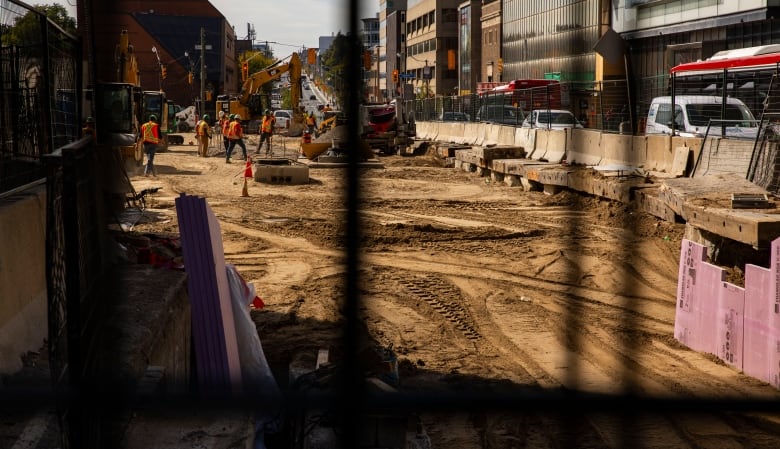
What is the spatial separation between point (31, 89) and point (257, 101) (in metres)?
7.02

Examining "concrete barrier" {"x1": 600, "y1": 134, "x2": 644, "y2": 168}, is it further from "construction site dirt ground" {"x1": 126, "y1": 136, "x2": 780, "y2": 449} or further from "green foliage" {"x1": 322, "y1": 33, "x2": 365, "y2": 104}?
"green foliage" {"x1": 322, "y1": 33, "x2": 365, "y2": 104}

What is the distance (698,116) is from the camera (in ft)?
48.7

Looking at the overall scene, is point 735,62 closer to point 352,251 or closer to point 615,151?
point 615,151

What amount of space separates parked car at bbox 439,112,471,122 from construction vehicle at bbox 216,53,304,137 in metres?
4.95

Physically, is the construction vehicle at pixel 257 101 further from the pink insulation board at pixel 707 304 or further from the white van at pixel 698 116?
the white van at pixel 698 116

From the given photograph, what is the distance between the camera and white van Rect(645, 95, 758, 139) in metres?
13.6

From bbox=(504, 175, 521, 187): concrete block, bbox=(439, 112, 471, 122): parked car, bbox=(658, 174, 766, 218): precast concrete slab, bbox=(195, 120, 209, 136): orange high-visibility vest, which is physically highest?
bbox=(439, 112, 471, 122): parked car

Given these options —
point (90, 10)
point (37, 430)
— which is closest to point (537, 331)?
point (37, 430)

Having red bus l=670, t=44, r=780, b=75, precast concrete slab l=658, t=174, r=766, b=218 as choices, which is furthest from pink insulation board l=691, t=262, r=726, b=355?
red bus l=670, t=44, r=780, b=75

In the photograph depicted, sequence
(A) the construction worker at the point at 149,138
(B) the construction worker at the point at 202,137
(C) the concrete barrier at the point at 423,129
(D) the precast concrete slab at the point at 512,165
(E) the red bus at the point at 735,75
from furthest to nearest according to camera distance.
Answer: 1. (C) the concrete barrier at the point at 423,129
2. (B) the construction worker at the point at 202,137
3. (A) the construction worker at the point at 149,138
4. (D) the precast concrete slab at the point at 512,165
5. (E) the red bus at the point at 735,75

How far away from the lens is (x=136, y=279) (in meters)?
5.86

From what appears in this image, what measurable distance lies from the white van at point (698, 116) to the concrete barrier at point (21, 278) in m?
10.3

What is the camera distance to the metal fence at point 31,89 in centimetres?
574

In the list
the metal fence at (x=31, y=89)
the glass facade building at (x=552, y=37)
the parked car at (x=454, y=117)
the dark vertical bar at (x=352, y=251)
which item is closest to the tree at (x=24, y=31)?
the metal fence at (x=31, y=89)
